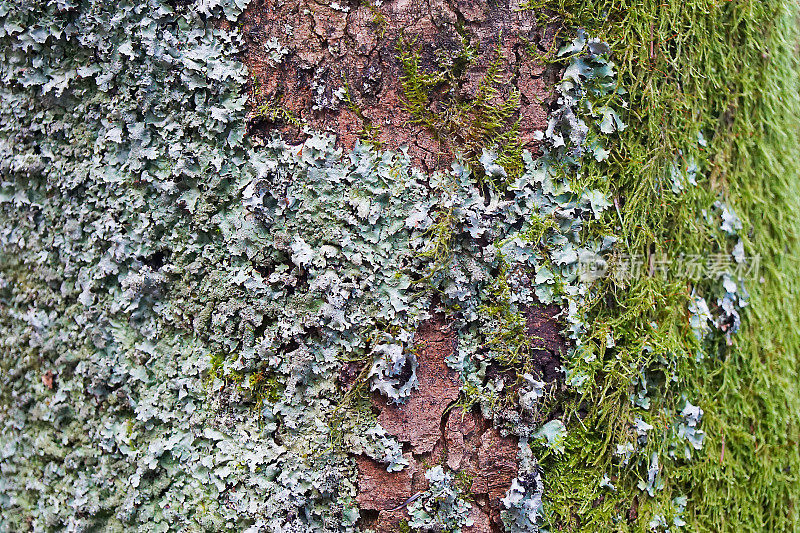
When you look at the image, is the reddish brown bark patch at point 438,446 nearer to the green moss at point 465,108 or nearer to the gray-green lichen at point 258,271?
the gray-green lichen at point 258,271

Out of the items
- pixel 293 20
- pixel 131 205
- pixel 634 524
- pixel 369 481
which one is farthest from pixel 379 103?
pixel 634 524

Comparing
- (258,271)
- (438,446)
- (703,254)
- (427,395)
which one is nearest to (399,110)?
(258,271)

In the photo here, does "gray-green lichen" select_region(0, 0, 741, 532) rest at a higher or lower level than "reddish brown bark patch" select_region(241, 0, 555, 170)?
lower

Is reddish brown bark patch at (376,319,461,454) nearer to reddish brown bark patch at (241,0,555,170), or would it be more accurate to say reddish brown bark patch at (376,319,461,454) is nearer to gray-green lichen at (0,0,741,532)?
gray-green lichen at (0,0,741,532)

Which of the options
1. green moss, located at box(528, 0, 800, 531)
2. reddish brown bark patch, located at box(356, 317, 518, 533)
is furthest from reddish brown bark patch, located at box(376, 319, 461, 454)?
green moss, located at box(528, 0, 800, 531)

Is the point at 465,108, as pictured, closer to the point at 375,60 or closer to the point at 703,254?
the point at 375,60

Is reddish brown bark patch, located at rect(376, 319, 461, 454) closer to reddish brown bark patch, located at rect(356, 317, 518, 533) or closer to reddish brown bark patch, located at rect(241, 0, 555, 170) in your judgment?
reddish brown bark patch, located at rect(356, 317, 518, 533)

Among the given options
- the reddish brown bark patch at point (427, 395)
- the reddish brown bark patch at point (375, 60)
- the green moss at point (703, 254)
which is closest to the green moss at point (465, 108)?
the reddish brown bark patch at point (375, 60)

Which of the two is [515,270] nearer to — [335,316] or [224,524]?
[335,316]

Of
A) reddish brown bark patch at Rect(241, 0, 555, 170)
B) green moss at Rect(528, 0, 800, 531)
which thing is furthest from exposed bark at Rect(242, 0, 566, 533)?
green moss at Rect(528, 0, 800, 531)
